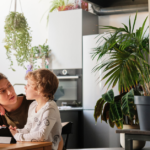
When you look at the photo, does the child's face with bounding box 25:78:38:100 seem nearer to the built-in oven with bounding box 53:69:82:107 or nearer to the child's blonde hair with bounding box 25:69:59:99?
the child's blonde hair with bounding box 25:69:59:99

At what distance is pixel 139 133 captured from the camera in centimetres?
160

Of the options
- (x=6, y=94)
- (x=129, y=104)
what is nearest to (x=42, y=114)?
(x=6, y=94)

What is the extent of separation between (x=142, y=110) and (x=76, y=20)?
3186 mm

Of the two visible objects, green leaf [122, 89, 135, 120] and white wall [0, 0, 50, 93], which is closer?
green leaf [122, 89, 135, 120]

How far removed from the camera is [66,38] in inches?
183

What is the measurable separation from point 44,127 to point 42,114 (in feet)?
0.40

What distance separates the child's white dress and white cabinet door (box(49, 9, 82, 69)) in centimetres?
285

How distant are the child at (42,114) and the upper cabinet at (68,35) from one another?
274 cm

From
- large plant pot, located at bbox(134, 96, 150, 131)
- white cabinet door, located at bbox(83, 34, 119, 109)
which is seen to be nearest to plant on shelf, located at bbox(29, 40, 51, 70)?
white cabinet door, located at bbox(83, 34, 119, 109)

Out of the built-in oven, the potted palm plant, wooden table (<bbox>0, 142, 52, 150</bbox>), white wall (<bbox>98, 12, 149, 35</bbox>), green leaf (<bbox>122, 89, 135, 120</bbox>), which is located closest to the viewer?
wooden table (<bbox>0, 142, 52, 150</bbox>)

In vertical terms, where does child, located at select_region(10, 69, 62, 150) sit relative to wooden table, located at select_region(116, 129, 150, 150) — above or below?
above

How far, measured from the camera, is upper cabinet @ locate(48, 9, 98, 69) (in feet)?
15.0

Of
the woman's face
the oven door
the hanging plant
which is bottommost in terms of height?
the oven door

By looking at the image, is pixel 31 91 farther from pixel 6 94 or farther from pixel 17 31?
pixel 17 31
